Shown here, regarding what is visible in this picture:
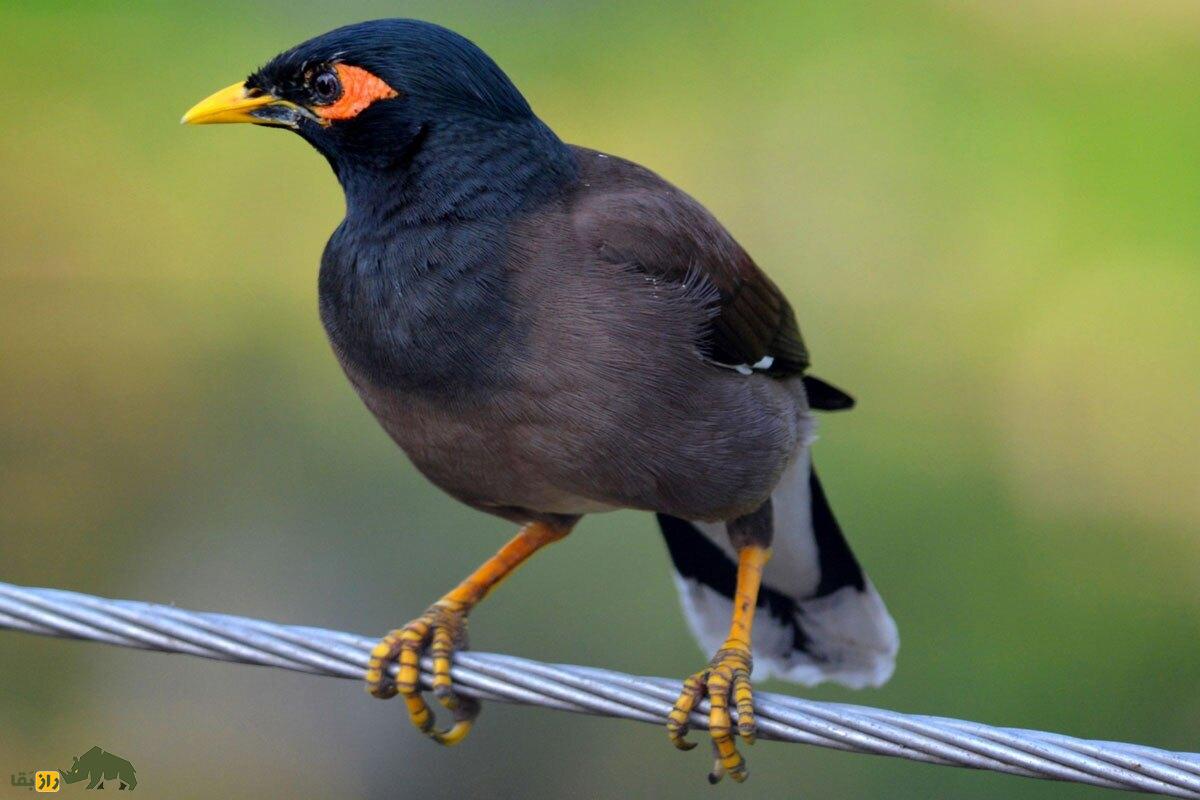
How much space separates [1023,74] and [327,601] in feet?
13.0

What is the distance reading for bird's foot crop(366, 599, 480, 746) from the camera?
3305 millimetres

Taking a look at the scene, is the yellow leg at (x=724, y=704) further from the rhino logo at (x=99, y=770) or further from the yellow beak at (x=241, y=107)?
the rhino logo at (x=99, y=770)

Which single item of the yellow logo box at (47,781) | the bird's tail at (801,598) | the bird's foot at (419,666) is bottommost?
the yellow logo box at (47,781)

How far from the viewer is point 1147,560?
5.52 metres

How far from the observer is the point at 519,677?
265 centimetres

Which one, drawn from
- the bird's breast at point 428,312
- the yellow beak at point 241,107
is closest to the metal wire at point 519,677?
the bird's breast at point 428,312

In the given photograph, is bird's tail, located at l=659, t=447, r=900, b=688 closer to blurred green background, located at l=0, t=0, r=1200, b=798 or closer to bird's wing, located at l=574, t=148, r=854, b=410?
bird's wing, located at l=574, t=148, r=854, b=410

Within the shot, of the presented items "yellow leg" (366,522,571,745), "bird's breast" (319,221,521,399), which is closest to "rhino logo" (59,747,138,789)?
"yellow leg" (366,522,571,745)

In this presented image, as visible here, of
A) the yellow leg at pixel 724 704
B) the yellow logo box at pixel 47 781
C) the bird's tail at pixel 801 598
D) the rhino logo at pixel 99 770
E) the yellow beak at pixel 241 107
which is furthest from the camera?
the rhino logo at pixel 99 770

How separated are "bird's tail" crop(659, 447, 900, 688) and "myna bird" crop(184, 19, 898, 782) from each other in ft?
1.76

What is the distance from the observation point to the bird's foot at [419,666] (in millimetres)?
3305

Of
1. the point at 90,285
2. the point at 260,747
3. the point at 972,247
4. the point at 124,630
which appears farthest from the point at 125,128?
the point at 124,630

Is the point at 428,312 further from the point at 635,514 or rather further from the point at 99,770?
the point at 635,514

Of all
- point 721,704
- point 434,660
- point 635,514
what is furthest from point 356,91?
point 635,514
